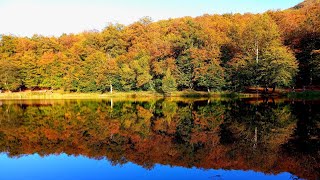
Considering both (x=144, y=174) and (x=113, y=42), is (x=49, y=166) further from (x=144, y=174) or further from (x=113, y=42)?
(x=113, y=42)

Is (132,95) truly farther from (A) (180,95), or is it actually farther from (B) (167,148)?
(B) (167,148)

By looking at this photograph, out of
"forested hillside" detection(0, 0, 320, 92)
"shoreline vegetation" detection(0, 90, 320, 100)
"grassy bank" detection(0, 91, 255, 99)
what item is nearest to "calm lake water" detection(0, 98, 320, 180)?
"shoreline vegetation" detection(0, 90, 320, 100)

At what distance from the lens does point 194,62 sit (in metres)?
56.6

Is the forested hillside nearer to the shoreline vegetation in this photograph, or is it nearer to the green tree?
the green tree

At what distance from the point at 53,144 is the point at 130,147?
4915 millimetres

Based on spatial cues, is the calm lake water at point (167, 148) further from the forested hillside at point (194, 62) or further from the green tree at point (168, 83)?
the green tree at point (168, 83)

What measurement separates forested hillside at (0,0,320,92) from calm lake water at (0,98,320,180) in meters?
26.9

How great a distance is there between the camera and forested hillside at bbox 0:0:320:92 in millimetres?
53250

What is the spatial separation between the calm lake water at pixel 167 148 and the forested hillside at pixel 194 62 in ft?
88.2

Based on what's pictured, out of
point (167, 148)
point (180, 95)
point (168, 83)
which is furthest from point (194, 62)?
point (167, 148)

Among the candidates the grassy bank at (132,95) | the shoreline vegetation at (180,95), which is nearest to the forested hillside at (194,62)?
the shoreline vegetation at (180,95)

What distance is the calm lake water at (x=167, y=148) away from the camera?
12961 mm

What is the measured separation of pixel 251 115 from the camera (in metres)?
27.2

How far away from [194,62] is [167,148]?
40896 mm
